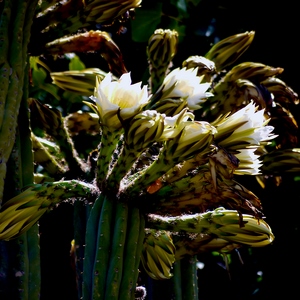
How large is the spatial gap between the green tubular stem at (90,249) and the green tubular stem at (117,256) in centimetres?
4

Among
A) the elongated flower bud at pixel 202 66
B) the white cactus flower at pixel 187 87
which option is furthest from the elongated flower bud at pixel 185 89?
the elongated flower bud at pixel 202 66

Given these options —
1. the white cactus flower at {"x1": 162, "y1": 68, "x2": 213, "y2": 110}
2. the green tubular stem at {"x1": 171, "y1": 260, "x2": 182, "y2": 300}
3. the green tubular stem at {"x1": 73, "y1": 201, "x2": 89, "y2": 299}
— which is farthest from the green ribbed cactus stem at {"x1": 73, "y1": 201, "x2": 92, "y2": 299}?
the white cactus flower at {"x1": 162, "y1": 68, "x2": 213, "y2": 110}

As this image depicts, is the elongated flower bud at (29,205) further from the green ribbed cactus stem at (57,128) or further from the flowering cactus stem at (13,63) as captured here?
the green ribbed cactus stem at (57,128)

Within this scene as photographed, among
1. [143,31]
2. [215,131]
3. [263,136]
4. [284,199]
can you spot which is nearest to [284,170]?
[263,136]

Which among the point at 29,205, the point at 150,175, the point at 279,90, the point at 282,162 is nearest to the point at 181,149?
the point at 150,175

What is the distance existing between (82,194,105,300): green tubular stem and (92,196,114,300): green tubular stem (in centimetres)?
2

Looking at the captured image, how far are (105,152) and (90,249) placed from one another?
0.64ft

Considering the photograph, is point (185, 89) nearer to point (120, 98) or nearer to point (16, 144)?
point (120, 98)

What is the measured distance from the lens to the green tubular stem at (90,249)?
3.50 ft

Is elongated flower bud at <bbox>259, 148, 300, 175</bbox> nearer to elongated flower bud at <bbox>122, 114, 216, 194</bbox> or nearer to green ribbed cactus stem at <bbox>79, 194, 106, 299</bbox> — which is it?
elongated flower bud at <bbox>122, 114, 216, 194</bbox>

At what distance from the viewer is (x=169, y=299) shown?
4.33 ft

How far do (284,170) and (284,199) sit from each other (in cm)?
65

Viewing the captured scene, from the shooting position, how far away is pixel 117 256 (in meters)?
1.05

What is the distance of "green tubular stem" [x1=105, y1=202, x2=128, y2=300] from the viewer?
104 cm
